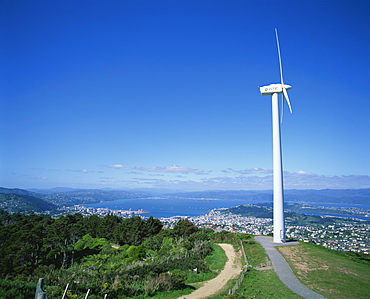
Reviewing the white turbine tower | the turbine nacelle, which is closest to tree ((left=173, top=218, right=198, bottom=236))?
the white turbine tower

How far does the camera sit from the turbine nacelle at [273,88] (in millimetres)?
25750

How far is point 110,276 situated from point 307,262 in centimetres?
1288

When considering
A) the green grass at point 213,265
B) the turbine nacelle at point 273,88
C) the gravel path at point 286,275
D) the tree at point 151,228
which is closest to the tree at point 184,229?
the tree at point 151,228

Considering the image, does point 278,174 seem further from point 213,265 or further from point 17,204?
point 17,204

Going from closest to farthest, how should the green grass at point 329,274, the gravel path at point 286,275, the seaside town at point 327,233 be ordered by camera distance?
the gravel path at point 286,275 < the green grass at point 329,274 < the seaside town at point 327,233

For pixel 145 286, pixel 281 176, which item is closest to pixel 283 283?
pixel 145 286

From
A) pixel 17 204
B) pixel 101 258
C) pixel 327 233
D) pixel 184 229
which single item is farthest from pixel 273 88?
pixel 17 204

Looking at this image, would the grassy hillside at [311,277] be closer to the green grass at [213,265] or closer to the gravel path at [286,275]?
the gravel path at [286,275]

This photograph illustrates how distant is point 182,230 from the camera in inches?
1289

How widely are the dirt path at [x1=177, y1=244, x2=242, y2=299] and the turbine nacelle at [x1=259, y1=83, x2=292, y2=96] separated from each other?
1662 centimetres

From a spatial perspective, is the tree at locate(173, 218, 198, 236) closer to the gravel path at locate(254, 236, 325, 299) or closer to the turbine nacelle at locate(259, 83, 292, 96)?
the gravel path at locate(254, 236, 325, 299)

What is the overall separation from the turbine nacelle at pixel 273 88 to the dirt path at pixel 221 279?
1662cm

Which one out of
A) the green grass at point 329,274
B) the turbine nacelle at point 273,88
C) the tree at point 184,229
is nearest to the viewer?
the green grass at point 329,274

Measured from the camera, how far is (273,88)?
2600cm
